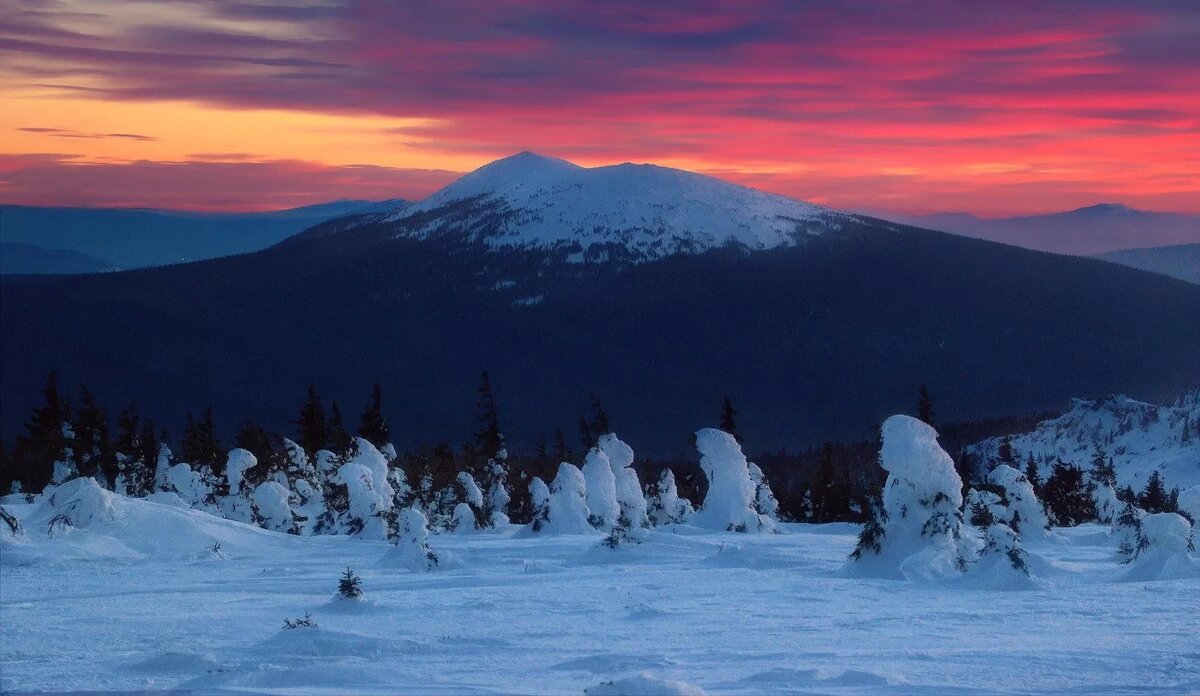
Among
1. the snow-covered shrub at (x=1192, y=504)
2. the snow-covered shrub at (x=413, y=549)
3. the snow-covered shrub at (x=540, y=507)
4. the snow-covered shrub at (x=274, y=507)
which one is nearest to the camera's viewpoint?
the snow-covered shrub at (x=413, y=549)

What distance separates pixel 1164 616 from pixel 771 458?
10832 centimetres

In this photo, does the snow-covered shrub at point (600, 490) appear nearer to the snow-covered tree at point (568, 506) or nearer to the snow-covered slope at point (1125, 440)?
the snow-covered tree at point (568, 506)

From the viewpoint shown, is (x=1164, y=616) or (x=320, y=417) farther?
(x=320, y=417)

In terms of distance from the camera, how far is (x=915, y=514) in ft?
81.9

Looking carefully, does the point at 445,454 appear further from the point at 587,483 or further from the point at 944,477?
the point at 944,477

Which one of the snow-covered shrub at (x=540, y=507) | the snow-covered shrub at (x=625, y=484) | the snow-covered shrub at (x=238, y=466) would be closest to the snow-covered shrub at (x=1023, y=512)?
the snow-covered shrub at (x=625, y=484)

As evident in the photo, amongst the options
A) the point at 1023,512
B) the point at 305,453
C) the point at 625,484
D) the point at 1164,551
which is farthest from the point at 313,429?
the point at 1164,551

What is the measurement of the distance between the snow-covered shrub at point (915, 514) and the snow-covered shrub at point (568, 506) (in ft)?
56.7

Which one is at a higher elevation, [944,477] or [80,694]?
[944,477]

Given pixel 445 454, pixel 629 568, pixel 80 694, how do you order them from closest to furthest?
pixel 80 694, pixel 629 568, pixel 445 454

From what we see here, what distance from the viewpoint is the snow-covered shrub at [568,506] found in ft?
136

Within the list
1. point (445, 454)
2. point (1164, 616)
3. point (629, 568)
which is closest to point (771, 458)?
point (445, 454)

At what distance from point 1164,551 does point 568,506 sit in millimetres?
21218

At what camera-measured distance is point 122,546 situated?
27.9 metres
